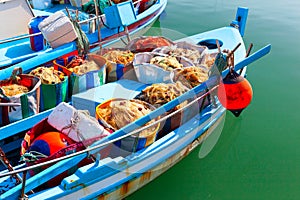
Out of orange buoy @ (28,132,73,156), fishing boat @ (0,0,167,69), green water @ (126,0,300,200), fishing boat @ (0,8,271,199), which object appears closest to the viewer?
fishing boat @ (0,8,271,199)

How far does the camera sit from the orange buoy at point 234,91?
4551mm

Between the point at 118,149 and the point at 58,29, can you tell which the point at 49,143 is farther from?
the point at 58,29

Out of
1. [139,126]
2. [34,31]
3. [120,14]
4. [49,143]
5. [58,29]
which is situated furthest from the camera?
[120,14]

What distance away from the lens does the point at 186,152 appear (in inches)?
185

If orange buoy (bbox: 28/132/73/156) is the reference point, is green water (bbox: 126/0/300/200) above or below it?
below

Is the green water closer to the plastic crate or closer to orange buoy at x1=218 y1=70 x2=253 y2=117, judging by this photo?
orange buoy at x1=218 y1=70 x2=253 y2=117

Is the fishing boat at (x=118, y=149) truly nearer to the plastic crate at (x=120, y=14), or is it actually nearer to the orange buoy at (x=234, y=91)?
the orange buoy at (x=234, y=91)

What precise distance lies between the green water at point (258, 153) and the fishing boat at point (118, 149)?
0.47m

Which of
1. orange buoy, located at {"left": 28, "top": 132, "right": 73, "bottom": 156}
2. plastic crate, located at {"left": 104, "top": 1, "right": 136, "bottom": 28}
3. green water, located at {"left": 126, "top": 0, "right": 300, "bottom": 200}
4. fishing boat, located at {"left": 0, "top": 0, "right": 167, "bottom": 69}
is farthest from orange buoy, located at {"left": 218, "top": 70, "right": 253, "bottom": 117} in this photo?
plastic crate, located at {"left": 104, "top": 1, "right": 136, "bottom": 28}

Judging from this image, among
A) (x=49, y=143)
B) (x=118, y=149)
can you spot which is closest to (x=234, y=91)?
(x=118, y=149)

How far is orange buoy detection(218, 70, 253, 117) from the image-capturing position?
14.9 feet

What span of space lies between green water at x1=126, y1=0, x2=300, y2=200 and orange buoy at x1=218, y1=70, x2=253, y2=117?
41.1 inches

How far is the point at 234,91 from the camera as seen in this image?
4562 millimetres

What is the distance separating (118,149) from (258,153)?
8.71ft
